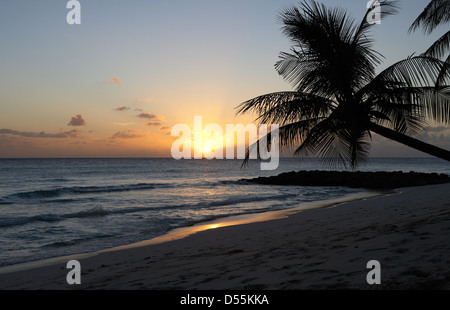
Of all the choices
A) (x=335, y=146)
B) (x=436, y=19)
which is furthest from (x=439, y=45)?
(x=335, y=146)

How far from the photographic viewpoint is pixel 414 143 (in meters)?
6.02

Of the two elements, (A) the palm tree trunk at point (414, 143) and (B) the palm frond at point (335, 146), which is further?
(B) the palm frond at point (335, 146)

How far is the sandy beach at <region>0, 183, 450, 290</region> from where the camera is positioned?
3.98 meters

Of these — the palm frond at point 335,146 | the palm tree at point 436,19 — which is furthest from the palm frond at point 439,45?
the palm frond at point 335,146

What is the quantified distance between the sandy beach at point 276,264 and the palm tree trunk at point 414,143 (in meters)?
1.37

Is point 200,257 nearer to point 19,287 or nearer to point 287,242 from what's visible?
point 287,242

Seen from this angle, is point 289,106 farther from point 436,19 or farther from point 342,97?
point 436,19

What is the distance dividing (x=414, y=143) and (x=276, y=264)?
3.38m

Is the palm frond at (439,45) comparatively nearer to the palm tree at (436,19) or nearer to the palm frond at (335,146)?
the palm tree at (436,19)

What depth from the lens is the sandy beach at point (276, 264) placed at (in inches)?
157

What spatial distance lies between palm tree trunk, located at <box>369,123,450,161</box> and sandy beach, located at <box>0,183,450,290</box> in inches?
54.1

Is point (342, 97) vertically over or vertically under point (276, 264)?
over

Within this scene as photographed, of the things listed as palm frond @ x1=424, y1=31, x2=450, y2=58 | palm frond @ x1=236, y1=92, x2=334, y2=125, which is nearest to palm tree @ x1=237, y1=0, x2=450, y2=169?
palm frond @ x1=236, y1=92, x2=334, y2=125

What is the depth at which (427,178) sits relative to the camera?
30.9 meters
